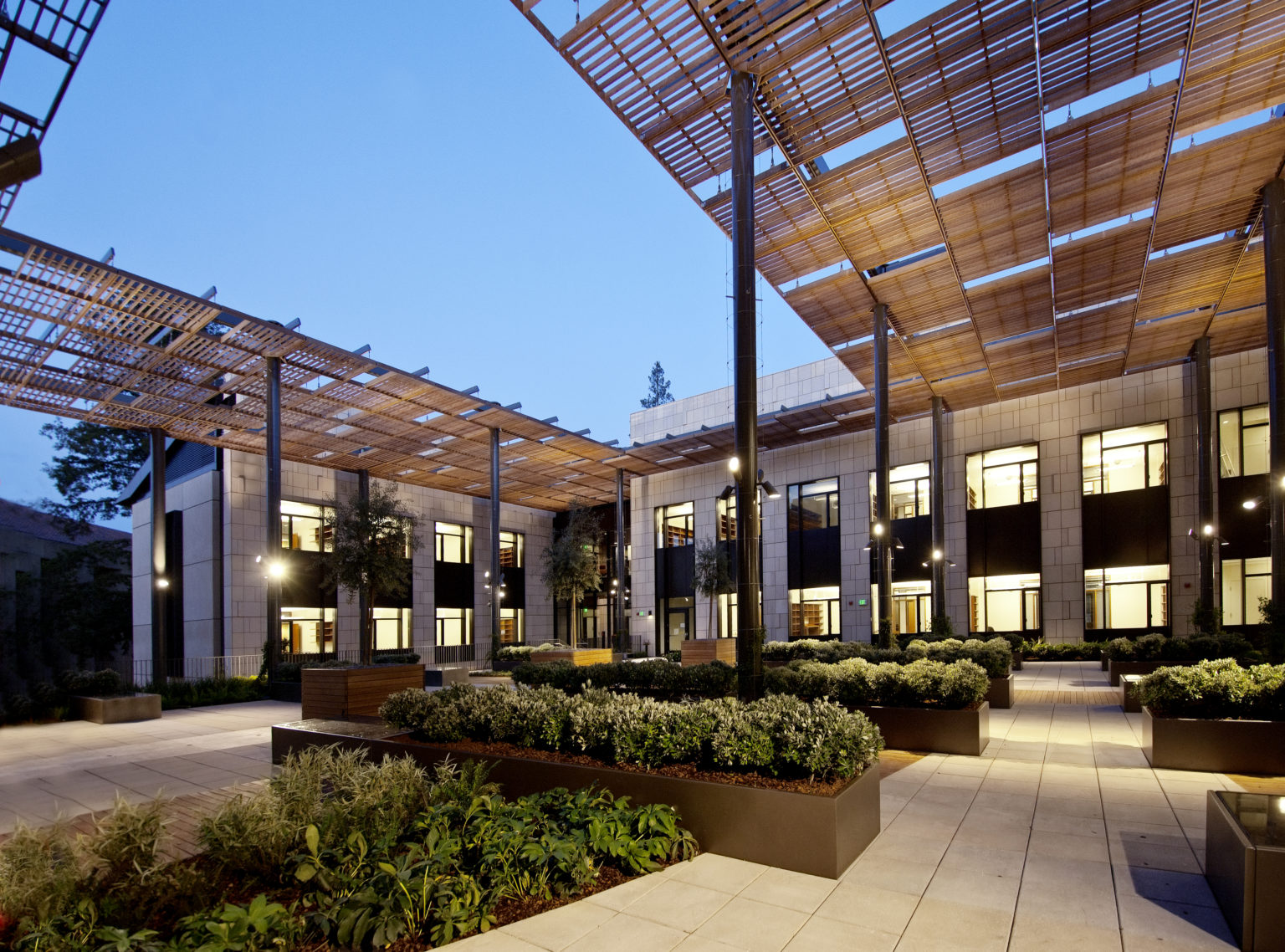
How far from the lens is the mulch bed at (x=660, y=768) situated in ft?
19.1

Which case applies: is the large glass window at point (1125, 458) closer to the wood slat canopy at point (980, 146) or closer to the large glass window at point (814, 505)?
the wood slat canopy at point (980, 146)

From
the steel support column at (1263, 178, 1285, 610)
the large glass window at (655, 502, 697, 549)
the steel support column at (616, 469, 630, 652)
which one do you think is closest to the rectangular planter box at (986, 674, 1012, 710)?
the steel support column at (1263, 178, 1285, 610)

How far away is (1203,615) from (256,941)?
24.3 meters

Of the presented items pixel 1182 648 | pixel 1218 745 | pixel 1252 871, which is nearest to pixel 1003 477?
pixel 1182 648

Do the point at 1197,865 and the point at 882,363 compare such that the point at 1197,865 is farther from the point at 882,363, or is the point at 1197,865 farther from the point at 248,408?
the point at 248,408

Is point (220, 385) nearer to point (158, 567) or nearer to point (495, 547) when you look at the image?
point (158, 567)

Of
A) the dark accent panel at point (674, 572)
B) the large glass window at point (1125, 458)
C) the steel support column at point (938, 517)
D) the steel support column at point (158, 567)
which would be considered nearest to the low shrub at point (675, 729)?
the steel support column at point (158, 567)

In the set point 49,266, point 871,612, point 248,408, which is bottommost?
point 871,612

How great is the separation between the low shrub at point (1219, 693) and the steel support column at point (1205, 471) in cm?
1455

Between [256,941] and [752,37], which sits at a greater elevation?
[752,37]

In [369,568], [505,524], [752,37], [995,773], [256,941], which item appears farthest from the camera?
[505,524]

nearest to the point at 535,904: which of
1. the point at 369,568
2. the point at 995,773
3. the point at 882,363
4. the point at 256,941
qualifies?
the point at 256,941

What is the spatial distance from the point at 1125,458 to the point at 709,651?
625 inches

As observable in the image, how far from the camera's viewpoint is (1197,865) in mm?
5539
